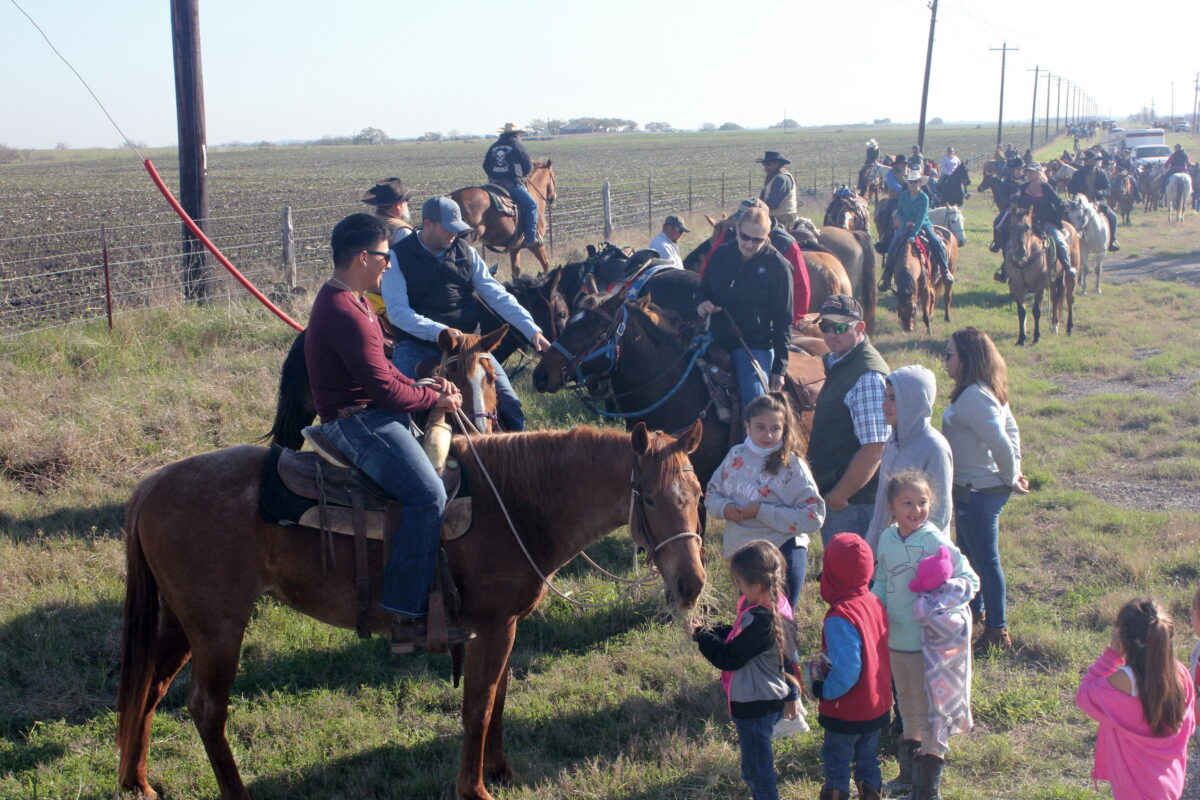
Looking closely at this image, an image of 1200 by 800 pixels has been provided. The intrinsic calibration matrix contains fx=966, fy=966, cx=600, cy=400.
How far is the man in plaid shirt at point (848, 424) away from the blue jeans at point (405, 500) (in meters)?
2.19

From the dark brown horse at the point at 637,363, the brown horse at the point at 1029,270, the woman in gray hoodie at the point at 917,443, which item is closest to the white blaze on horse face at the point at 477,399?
the dark brown horse at the point at 637,363

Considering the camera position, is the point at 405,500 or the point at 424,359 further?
the point at 424,359

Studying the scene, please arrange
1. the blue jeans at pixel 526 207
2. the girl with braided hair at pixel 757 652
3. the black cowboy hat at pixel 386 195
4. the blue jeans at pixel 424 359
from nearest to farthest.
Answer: the girl with braided hair at pixel 757 652 → the blue jeans at pixel 424 359 → the black cowboy hat at pixel 386 195 → the blue jeans at pixel 526 207

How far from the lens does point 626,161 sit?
235ft

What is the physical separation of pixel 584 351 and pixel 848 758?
140 inches

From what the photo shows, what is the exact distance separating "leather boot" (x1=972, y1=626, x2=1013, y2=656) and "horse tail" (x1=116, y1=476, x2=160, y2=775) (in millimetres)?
4418

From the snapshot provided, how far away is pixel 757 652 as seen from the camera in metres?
3.68

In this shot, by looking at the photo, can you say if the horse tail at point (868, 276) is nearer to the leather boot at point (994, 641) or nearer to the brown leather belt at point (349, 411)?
the leather boot at point (994, 641)

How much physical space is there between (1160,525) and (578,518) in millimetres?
5283

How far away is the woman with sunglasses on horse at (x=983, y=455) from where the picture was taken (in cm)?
510

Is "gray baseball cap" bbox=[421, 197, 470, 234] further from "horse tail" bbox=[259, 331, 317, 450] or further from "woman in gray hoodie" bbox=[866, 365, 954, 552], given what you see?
"woman in gray hoodie" bbox=[866, 365, 954, 552]

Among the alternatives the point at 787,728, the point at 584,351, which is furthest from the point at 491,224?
the point at 787,728

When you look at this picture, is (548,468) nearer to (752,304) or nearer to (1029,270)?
(752,304)

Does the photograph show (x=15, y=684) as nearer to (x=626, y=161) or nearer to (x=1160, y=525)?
(x=1160, y=525)
